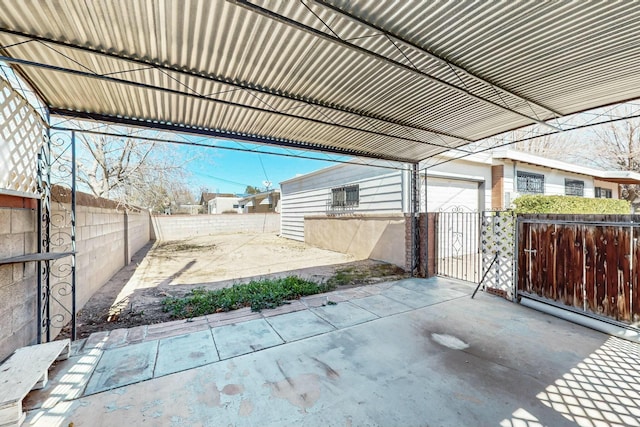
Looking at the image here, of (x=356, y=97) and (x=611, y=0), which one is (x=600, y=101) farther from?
(x=356, y=97)

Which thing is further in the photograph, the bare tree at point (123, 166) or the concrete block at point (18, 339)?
the bare tree at point (123, 166)

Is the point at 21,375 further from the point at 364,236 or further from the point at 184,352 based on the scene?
the point at 364,236

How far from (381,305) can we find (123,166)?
36.8 ft

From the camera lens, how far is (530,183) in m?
10.9

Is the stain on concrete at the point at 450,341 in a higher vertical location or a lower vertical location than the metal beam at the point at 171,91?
lower

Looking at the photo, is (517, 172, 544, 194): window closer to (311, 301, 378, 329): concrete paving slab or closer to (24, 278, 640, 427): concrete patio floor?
(24, 278, 640, 427): concrete patio floor

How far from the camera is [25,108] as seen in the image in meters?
2.82

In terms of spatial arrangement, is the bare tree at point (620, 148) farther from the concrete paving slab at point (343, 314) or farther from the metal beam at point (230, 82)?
the concrete paving slab at point (343, 314)

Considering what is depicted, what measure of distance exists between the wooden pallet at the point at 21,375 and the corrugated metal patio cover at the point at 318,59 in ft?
8.62

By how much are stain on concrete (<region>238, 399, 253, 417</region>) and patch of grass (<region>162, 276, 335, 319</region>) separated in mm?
2101

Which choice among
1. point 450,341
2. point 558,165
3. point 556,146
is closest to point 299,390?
point 450,341

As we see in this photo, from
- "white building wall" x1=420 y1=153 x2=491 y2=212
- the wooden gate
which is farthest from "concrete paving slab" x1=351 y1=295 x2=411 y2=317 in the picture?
"white building wall" x1=420 y1=153 x2=491 y2=212

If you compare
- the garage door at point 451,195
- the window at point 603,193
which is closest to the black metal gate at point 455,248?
the garage door at point 451,195

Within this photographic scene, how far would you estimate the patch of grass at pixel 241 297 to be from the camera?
4304 mm
